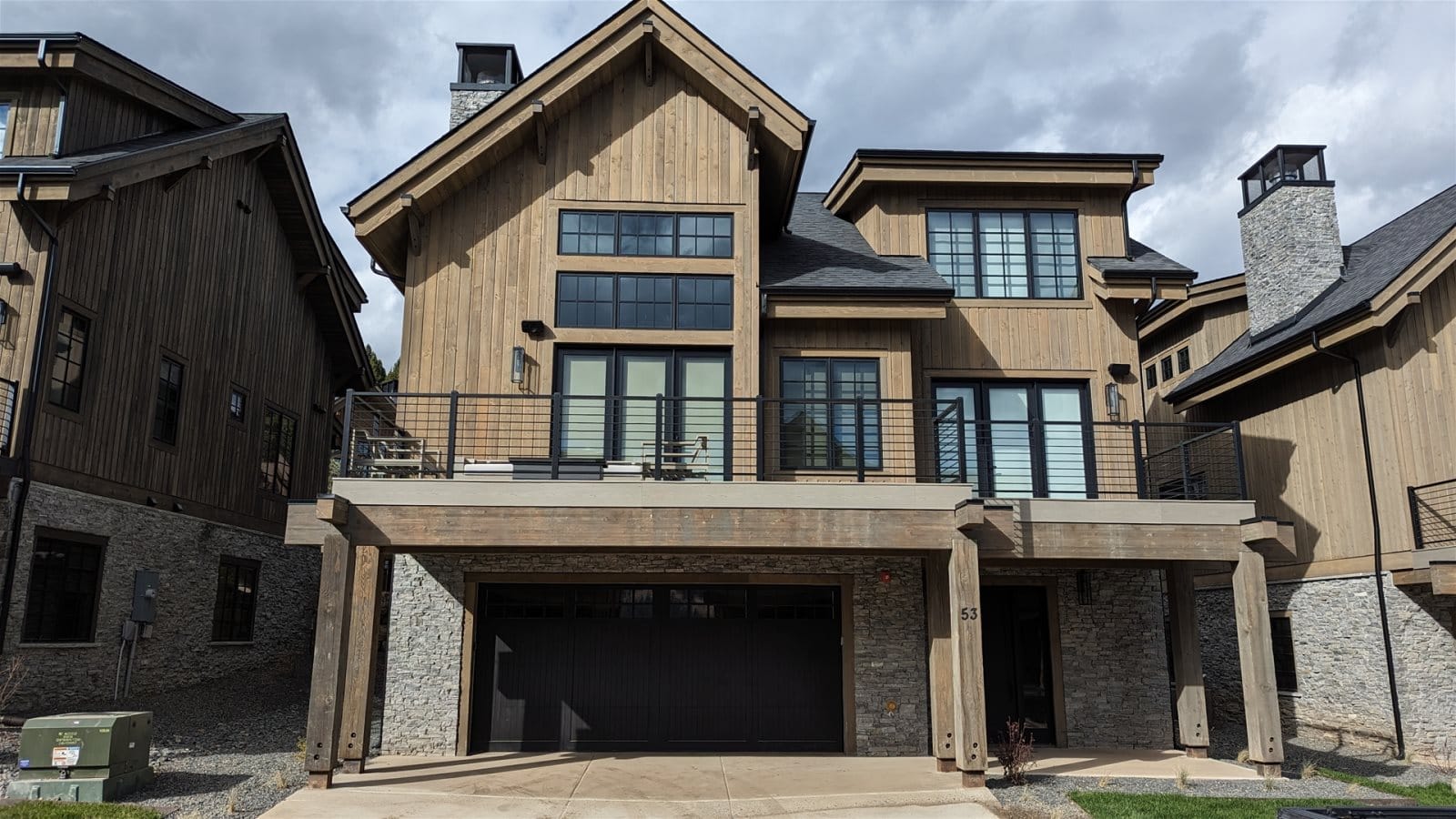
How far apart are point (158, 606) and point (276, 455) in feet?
17.2

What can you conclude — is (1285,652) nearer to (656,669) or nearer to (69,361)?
(656,669)

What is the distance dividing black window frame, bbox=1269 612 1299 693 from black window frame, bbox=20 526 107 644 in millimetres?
17831

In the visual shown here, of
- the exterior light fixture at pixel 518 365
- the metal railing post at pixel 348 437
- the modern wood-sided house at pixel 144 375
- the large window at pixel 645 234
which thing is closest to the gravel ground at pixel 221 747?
the modern wood-sided house at pixel 144 375

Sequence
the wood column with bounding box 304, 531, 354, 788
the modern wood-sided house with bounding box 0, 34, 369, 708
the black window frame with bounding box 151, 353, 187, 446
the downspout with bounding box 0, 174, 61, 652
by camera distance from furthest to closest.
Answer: the black window frame with bounding box 151, 353, 187, 446, the modern wood-sided house with bounding box 0, 34, 369, 708, the downspout with bounding box 0, 174, 61, 652, the wood column with bounding box 304, 531, 354, 788

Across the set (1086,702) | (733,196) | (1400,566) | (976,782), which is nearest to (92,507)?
(733,196)

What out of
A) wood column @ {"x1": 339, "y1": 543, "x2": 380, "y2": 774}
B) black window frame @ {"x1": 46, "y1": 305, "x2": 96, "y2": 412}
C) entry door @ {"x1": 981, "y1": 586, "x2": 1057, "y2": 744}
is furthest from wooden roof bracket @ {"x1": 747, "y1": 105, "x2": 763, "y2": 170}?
black window frame @ {"x1": 46, "y1": 305, "x2": 96, "y2": 412}

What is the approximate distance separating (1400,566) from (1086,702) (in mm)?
4695

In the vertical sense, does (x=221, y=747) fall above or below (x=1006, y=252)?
below

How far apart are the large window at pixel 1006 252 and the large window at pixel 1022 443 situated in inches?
58.5

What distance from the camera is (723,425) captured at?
1317 centimetres

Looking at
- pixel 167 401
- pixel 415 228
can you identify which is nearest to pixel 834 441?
pixel 415 228

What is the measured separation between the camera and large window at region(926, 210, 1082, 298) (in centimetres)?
Answer: 1495

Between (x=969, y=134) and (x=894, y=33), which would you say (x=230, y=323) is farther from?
(x=969, y=134)

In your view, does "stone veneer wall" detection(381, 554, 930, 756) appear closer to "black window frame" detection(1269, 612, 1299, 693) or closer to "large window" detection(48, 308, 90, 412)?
"large window" detection(48, 308, 90, 412)
